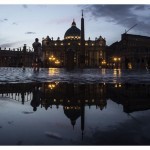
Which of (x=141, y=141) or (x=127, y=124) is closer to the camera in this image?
(x=141, y=141)

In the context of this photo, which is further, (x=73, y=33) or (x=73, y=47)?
(x=73, y=33)

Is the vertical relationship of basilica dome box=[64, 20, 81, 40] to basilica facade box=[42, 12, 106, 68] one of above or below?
above

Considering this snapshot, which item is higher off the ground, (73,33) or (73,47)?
(73,33)

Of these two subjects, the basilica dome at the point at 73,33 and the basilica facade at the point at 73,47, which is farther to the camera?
the basilica dome at the point at 73,33

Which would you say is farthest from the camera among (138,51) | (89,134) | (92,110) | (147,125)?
(138,51)

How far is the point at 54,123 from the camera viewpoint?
363cm

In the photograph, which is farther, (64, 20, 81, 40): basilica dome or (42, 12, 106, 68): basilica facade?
(64, 20, 81, 40): basilica dome

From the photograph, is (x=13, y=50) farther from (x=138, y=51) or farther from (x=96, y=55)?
(x=138, y=51)

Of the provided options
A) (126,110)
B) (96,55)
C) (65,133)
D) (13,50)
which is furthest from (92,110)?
(13,50)

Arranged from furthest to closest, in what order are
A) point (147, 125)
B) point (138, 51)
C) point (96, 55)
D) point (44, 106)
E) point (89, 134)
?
point (96, 55) < point (138, 51) < point (44, 106) < point (147, 125) < point (89, 134)

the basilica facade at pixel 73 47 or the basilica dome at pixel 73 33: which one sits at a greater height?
the basilica dome at pixel 73 33

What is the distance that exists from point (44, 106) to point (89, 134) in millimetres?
2213

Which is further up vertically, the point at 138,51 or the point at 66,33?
the point at 66,33
